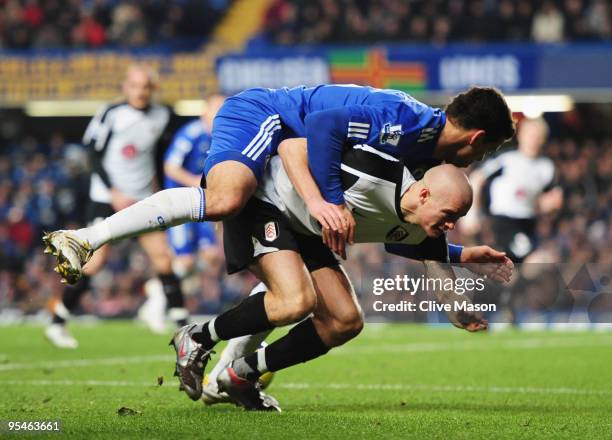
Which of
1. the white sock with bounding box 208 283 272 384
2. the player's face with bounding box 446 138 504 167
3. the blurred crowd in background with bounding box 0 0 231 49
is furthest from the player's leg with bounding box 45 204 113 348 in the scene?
the blurred crowd in background with bounding box 0 0 231 49

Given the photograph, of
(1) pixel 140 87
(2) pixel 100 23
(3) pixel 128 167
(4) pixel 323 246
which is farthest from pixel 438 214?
(2) pixel 100 23

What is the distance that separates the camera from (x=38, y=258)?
20.6 meters

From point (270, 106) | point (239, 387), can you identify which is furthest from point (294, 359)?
point (270, 106)

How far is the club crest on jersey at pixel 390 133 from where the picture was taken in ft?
19.2

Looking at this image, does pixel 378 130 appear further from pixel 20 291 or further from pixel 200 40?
pixel 200 40

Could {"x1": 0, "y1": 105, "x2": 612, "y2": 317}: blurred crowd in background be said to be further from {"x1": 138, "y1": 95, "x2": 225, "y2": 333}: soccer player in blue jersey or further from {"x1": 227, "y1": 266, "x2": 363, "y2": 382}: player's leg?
{"x1": 227, "y1": 266, "x2": 363, "y2": 382}: player's leg

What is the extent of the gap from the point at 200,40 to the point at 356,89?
59.6 feet

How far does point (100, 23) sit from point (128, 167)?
1376cm

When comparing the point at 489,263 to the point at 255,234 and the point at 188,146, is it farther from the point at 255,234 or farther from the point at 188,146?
the point at 188,146

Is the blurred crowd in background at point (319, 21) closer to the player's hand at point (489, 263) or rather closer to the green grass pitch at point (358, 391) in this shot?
the green grass pitch at point (358, 391)

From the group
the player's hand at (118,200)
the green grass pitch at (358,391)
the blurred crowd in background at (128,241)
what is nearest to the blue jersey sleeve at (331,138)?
the green grass pitch at (358,391)

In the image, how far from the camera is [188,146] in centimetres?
1248

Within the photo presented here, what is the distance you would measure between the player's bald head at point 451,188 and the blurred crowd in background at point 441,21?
54.9ft

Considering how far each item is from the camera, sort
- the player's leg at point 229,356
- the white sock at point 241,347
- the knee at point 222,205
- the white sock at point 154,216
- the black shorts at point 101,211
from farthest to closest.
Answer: the black shorts at point 101,211 → the white sock at point 241,347 → the player's leg at point 229,356 → the knee at point 222,205 → the white sock at point 154,216
